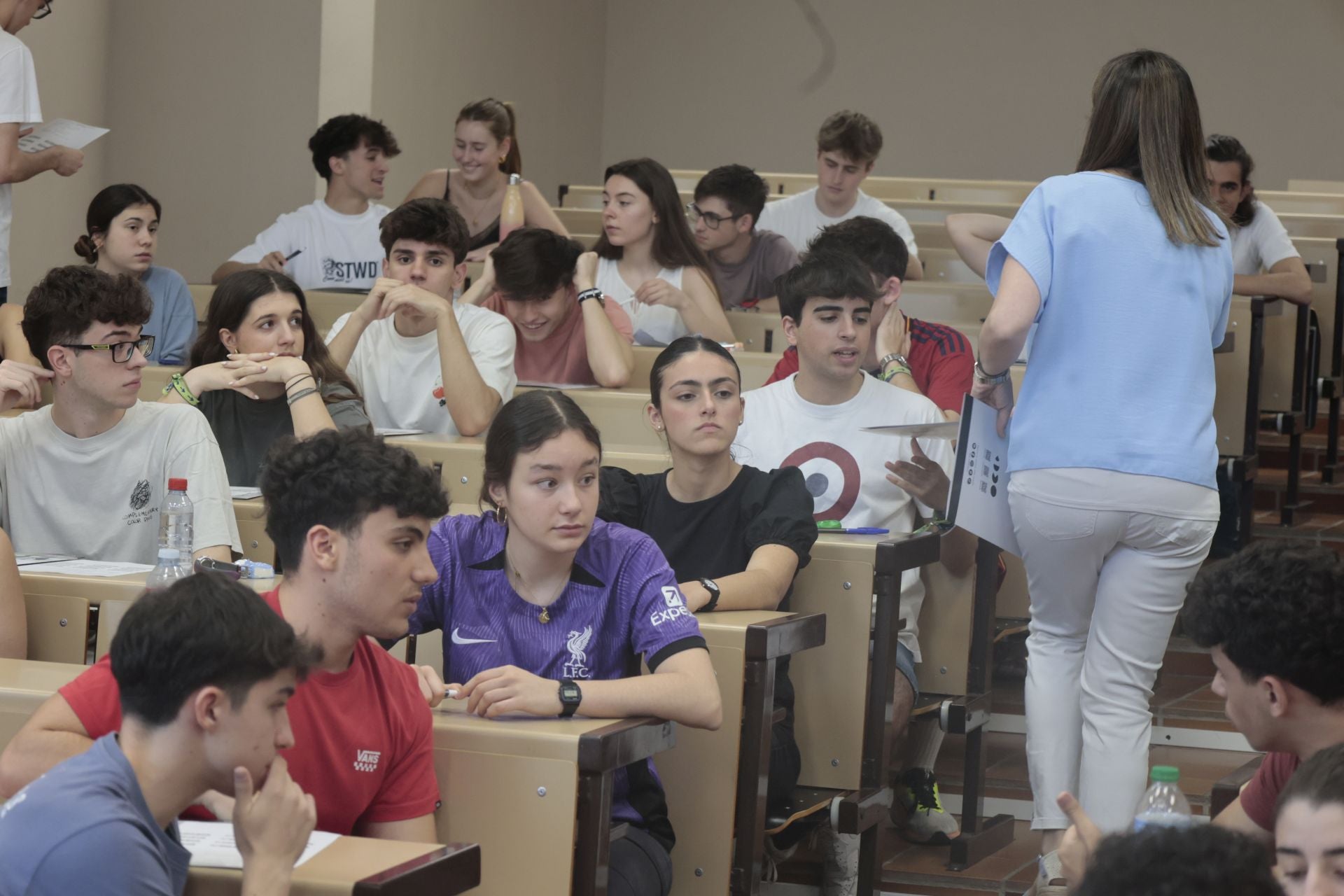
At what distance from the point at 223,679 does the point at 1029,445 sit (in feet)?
4.81

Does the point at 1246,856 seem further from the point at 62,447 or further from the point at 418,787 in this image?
the point at 62,447

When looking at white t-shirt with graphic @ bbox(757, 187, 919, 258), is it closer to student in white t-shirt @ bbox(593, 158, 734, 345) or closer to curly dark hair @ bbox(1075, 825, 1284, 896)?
student in white t-shirt @ bbox(593, 158, 734, 345)

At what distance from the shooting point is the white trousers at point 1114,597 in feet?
7.97

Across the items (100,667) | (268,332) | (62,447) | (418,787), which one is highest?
(268,332)

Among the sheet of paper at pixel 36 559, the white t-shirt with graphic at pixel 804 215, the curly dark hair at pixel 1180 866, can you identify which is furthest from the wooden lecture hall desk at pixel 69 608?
the white t-shirt with graphic at pixel 804 215

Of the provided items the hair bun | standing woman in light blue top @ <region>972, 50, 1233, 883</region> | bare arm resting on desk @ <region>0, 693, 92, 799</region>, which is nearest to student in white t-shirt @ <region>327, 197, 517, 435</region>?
the hair bun

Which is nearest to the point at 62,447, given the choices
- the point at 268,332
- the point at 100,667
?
the point at 268,332

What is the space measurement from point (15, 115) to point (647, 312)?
71.4 inches

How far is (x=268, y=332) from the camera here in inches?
131

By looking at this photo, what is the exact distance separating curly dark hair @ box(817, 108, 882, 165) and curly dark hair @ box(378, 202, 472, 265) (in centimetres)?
183

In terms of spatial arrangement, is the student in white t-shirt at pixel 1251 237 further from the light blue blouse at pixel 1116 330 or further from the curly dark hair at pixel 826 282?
the light blue blouse at pixel 1116 330

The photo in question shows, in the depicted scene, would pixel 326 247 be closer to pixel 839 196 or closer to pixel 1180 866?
pixel 839 196

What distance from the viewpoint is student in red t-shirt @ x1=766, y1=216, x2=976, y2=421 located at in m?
3.65

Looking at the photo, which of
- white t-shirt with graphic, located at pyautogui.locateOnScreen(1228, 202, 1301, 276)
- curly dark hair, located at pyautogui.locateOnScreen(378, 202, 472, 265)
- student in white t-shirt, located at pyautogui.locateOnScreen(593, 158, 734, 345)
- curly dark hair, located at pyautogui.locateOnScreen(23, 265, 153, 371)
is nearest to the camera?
curly dark hair, located at pyautogui.locateOnScreen(23, 265, 153, 371)
